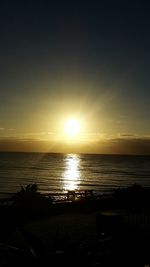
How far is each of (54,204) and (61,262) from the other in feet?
43.1

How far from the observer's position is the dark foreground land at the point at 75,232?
23.7 ft

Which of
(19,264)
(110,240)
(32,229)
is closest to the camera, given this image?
(19,264)

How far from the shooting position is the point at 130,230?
31.4ft

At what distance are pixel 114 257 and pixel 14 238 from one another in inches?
264

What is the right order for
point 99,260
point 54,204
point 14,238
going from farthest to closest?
point 54,204 → point 14,238 → point 99,260

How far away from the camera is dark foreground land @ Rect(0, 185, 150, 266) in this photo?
23.7 ft

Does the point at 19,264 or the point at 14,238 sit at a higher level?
the point at 19,264

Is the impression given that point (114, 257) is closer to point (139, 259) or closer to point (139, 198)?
point (139, 259)

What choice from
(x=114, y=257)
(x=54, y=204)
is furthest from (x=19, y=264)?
(x=54, y=204)

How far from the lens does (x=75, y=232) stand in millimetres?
15094

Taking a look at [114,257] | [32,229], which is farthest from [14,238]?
[114,257]

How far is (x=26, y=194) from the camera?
2128 centimetres

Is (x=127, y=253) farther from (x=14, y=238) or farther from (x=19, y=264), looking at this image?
(x=14, y=238)

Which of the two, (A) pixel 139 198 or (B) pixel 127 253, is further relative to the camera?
(A) pixel 139 198
